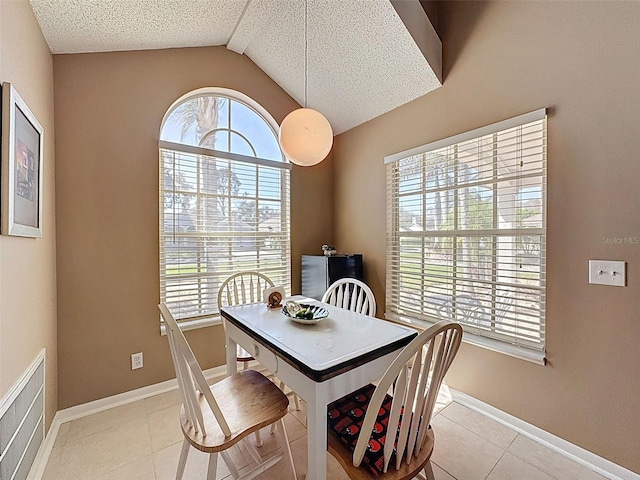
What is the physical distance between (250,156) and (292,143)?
126 cm

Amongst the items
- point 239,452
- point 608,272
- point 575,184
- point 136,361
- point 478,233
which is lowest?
point 239,452

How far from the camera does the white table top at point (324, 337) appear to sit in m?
1.19

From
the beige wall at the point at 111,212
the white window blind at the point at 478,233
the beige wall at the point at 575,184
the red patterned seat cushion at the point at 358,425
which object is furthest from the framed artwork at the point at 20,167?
the beige wall at the point at 575,184

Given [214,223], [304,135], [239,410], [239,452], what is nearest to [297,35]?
[304,135]

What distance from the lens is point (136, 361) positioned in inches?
88.4

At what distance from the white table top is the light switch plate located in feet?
3.36

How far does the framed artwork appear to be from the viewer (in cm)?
122

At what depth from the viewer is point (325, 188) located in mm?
3281

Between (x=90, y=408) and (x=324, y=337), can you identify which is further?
(x=90, y=408)

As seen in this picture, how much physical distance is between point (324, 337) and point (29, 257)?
1.57 m

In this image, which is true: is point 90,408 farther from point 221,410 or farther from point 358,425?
point 358,425

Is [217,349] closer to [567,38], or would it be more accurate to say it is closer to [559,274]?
[559,274]

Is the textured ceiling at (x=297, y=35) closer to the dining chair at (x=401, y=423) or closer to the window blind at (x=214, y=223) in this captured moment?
the window blind at (x=214, y=223)

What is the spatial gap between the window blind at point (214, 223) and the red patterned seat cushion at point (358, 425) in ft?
5.44
